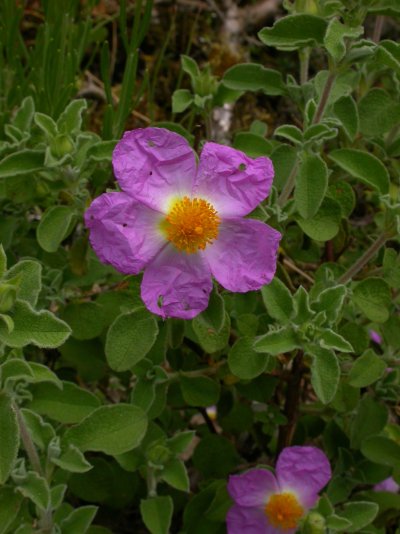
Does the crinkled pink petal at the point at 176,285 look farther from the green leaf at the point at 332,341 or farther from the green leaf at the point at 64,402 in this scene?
the green leaf at the point at 64,402

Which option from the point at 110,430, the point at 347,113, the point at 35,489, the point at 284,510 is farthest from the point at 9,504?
the point at 347,113

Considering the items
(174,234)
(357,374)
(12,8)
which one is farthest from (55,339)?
(12,8)

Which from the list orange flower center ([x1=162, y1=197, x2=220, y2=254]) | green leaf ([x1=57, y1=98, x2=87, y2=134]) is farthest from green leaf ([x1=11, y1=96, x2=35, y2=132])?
orange flower center ([x1=162, y1=197, x2=220, y2=254])

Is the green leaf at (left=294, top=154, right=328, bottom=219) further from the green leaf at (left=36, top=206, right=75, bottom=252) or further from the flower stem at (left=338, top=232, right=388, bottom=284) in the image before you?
the green leaf at (left=36, top=206, right=75, bottom=252)

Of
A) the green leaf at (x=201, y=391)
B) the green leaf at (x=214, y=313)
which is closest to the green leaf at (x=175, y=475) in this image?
the green leaf at (x=201, y=391)

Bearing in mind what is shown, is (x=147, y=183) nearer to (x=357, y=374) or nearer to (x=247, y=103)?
(x=357, y=374)

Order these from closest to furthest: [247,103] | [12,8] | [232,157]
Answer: [232,157], [12,8], [247,103]

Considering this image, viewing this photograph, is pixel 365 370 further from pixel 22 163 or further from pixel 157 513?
pixel 22 163
